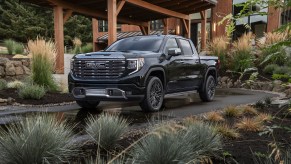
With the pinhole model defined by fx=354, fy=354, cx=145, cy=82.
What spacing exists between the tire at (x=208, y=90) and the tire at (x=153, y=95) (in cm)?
241

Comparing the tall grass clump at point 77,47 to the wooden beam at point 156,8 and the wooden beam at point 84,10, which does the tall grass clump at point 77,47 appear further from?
the wooden beam at point 156,8

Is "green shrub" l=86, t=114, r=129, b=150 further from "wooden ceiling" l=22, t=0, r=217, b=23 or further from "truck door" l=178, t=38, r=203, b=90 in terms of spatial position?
"wooden ceiling" l=22, t=0, r=217, b=23

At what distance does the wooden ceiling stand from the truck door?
5.56 meters

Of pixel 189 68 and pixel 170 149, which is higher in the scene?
pixel 189 68

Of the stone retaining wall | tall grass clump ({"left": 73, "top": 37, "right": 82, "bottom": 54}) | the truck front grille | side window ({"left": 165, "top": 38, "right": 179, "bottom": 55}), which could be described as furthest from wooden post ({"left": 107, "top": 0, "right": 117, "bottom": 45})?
tall grass clump ({"left": 73, "top": 37, "right": 82, "bottom": 54})

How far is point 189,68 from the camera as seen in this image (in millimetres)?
9695

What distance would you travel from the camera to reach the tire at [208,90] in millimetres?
10477

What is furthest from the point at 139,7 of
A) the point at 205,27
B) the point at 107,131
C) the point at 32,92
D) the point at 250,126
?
the point at 107,131

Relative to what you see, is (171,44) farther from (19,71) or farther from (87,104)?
(19,71)

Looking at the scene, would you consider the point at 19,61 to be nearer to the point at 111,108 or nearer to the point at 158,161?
the point at 111,108

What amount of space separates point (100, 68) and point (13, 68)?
7181 mm

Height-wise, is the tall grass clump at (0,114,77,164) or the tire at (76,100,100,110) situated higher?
the tall grass clump at (0,114,77,164)

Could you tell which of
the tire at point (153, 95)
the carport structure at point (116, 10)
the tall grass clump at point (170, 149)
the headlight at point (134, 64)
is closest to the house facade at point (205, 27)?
the carport structure at point (116, 10)

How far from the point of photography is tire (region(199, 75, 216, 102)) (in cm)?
1048
